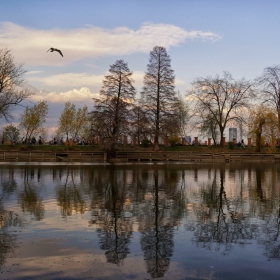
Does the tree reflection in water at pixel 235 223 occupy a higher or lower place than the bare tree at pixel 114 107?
lower

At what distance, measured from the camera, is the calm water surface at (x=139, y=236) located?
8.28 metres

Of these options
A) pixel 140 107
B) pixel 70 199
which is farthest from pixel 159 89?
pixel 70 199

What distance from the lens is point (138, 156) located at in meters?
62.9

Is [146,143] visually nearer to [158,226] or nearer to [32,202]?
[32,202]

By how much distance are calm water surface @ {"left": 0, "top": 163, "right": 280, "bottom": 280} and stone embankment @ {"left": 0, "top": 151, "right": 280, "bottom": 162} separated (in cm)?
4346

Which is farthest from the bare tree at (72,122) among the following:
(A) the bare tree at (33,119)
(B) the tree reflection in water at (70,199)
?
(B) the tree reflection in water at (70,199)

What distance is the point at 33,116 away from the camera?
77.8 metres

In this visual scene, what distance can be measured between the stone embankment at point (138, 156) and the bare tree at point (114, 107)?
11.3 ft

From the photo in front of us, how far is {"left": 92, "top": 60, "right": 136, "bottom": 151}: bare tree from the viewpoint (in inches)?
2365

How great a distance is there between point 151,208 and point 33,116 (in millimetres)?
65899

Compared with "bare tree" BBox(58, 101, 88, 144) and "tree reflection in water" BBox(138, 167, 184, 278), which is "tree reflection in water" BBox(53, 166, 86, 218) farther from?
"bare tree" BBox(58, 101, 88, 144)

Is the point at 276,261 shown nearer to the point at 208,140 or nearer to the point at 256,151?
the point at 256,151

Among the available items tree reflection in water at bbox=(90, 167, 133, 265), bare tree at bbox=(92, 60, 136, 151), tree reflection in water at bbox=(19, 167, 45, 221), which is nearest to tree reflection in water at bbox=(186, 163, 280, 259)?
tree reflection in water at bbox=(90, 167, 133, 265)

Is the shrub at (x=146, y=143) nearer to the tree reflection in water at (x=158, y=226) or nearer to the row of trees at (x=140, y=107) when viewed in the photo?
the row of trees at (x=140, y=107)
